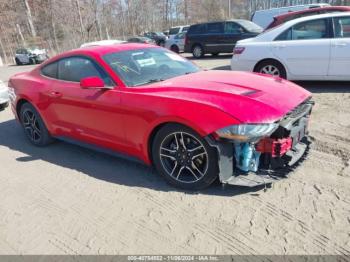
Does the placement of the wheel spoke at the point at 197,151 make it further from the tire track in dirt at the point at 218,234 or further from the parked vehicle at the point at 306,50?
the parked vehicle at the point at 306,50

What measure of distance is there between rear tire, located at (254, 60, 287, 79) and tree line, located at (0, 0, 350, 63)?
100ft

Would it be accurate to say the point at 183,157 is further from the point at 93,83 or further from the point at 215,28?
the point at 215,28

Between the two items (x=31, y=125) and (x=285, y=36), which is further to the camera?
(x=285, y=36)

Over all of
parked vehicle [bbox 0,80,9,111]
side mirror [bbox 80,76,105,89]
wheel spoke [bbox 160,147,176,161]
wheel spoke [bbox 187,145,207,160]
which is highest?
side mirror [bbox 80,76,105,89]

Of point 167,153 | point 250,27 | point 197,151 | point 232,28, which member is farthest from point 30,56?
point 197,151

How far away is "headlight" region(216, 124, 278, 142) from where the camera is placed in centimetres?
298

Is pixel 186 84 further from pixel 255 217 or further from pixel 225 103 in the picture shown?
pixel 255 217

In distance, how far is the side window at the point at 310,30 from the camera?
6.84 metres

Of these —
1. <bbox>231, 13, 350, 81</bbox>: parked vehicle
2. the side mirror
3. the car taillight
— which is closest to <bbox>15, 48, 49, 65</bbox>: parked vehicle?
the car taillight

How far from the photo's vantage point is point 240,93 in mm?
3324

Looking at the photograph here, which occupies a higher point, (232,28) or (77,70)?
(232,28)

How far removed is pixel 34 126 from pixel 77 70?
1.47m

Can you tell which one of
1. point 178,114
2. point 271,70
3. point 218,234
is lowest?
point 218,234

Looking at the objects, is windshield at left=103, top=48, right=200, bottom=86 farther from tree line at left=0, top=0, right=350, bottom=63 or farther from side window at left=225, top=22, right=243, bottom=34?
tree line at left=0, top=0, right=350, bottom=63
